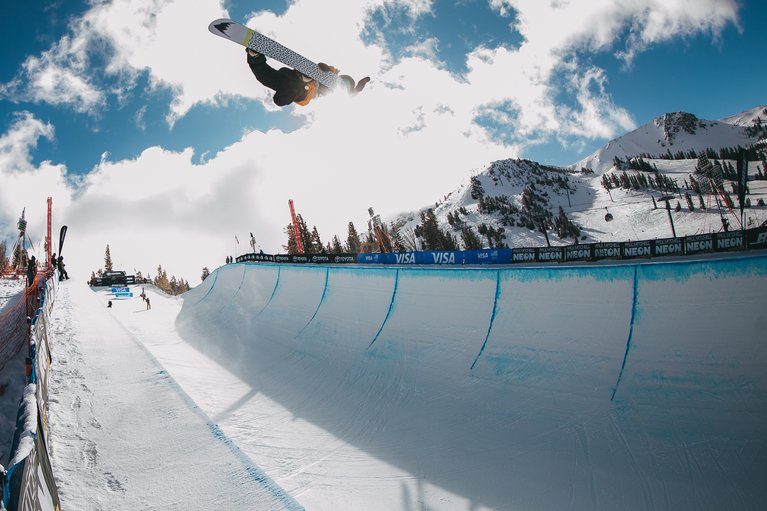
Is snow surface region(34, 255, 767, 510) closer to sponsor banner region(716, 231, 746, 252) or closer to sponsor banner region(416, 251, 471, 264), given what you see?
sponsor banner region(416, 251, 471, 264)

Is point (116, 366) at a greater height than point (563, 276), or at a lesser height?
lesser

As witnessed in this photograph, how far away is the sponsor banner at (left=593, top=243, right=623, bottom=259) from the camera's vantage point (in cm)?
1699

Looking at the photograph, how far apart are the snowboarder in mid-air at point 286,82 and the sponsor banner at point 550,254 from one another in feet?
43.6

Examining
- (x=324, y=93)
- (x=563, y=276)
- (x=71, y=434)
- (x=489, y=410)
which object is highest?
(x=324, y=93)

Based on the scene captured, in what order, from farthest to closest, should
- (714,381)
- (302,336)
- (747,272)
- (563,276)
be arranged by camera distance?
(302,336) → (563,276) → (747,272) → (714,381)

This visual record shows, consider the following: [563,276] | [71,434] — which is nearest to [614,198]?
[563,276]

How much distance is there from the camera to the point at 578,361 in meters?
7.01

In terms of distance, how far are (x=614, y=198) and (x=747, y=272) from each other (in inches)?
5374

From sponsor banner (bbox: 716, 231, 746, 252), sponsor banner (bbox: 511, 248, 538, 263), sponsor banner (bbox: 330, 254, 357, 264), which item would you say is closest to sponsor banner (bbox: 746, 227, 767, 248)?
sponsor banner (bbox: 716, 231, 746, 252)

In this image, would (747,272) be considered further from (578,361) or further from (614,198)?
(614,198)

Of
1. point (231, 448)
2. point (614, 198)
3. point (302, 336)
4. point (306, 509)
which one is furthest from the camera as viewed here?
point (614, 198)

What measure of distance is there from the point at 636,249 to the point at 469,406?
14.8m

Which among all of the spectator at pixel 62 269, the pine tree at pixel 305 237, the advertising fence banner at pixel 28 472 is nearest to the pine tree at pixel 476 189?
the pine tree at pixel 305 237

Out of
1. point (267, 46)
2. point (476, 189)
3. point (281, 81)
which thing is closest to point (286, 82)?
point (281, 81)
